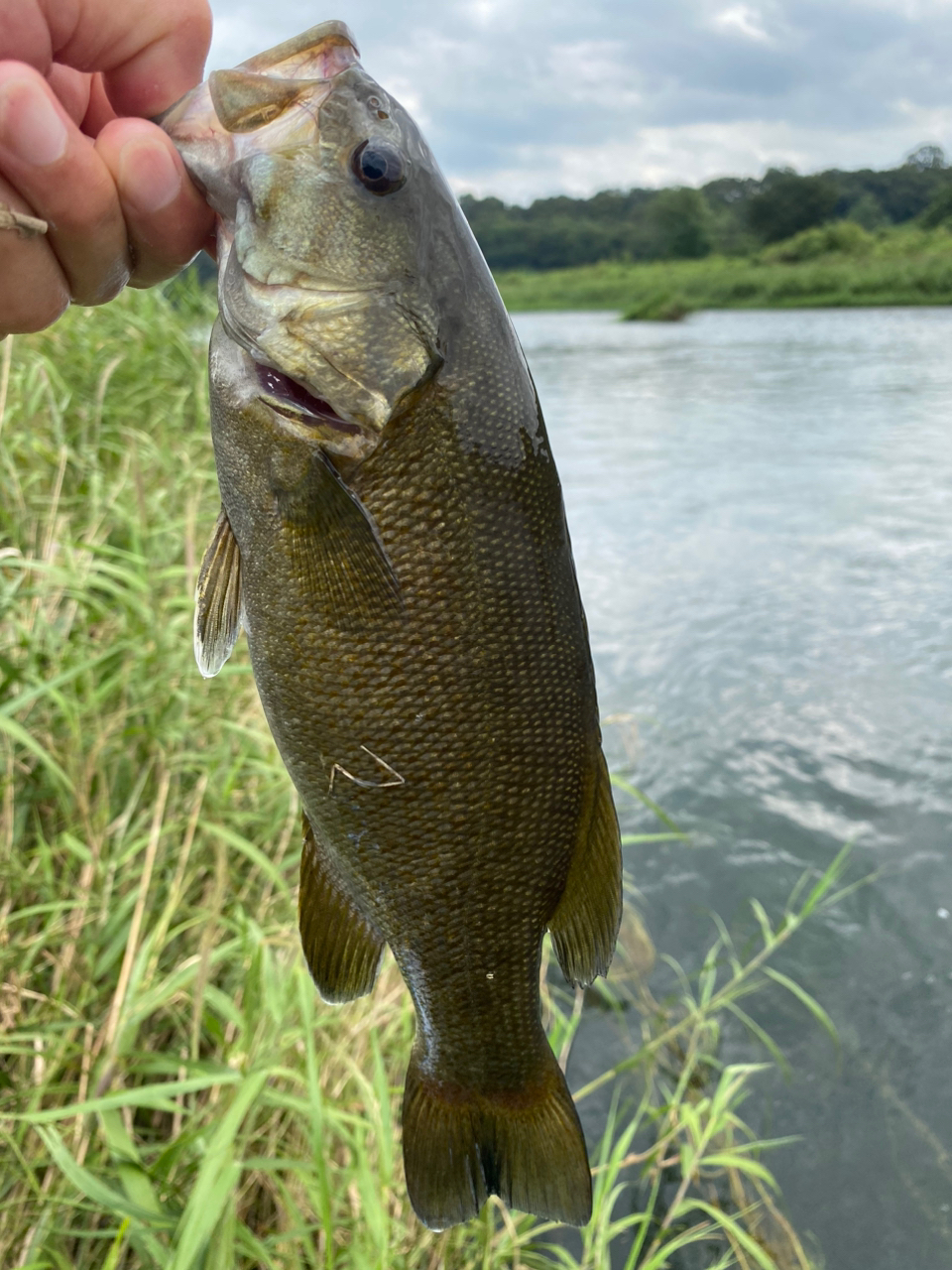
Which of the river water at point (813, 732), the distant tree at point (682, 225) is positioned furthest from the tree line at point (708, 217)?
the river water at point (813, 732)

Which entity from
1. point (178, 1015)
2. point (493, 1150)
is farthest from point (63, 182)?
point (178, 1015)

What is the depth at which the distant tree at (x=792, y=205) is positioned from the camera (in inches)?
3135

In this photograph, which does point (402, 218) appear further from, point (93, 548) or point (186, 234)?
point (93, 548)

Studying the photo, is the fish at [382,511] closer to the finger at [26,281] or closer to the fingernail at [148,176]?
the fingernail at [148,176]

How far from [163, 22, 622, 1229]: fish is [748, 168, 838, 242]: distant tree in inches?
3434

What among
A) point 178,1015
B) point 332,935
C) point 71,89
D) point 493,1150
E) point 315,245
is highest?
point 71,89

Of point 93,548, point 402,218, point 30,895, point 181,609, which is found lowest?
point 30,895

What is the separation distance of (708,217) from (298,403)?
8919cm

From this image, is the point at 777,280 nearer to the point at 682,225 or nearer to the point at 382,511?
the point at 682,225

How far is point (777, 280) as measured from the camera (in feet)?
168

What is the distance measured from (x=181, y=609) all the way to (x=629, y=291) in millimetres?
59969

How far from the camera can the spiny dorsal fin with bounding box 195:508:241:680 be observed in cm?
146

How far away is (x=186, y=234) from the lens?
1466 millimetres

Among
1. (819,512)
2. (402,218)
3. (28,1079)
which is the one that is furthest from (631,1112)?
(819,512)
